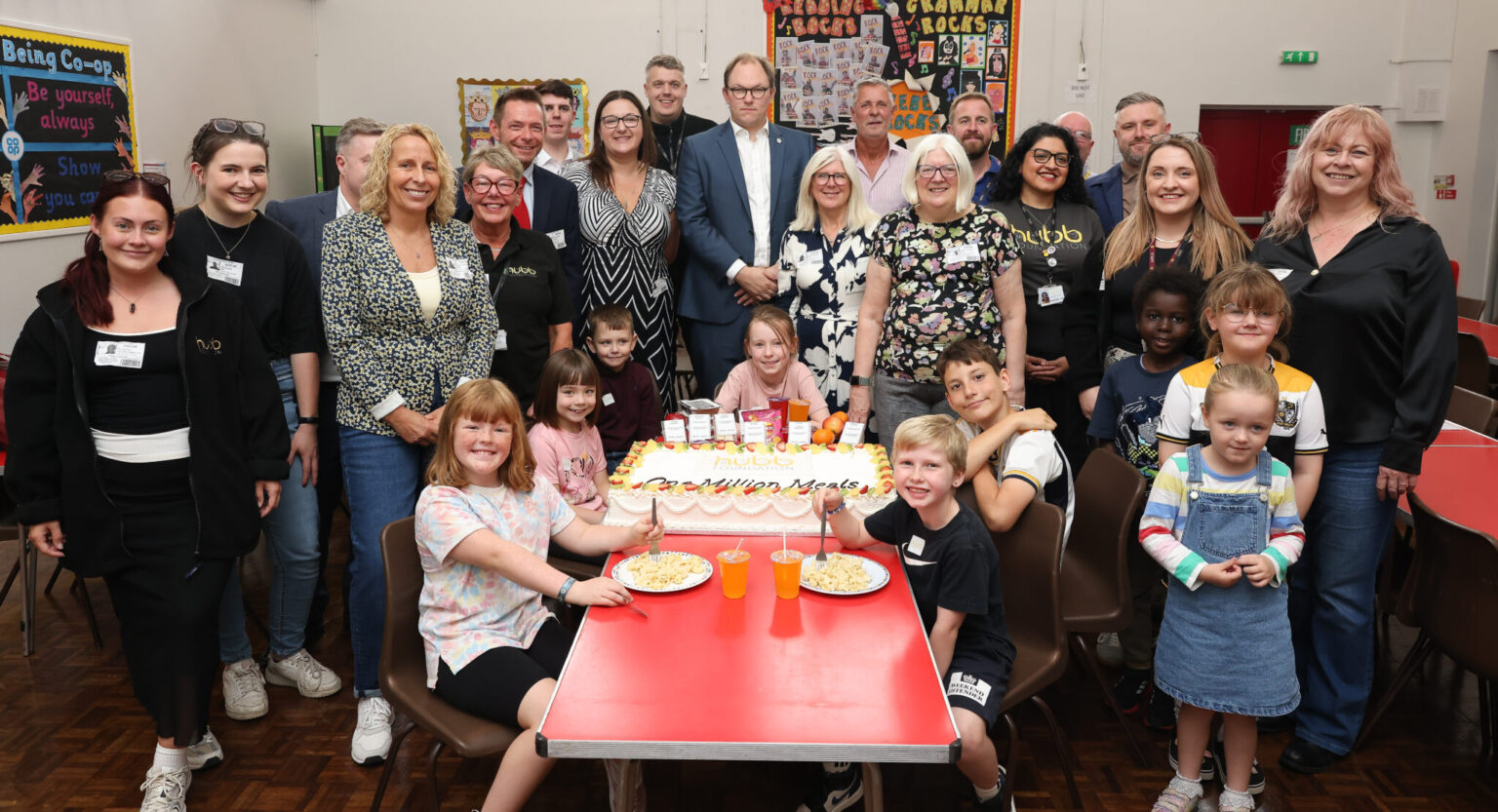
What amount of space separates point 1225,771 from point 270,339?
9.89 feet

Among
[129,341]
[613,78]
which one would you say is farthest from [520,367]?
[613,78]

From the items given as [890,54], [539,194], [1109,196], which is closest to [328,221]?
[539,194]

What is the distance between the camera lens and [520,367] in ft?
11.8

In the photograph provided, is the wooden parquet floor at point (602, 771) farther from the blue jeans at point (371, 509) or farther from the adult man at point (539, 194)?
the adult man at point (539, 194)

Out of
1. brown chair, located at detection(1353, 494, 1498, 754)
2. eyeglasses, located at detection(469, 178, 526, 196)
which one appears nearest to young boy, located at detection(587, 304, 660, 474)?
eyeglasses, located at detection(469, 178, 526, 196)

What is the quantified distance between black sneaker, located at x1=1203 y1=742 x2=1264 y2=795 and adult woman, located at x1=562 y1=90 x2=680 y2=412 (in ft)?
8.22

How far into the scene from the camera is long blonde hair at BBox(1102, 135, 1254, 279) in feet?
10.7

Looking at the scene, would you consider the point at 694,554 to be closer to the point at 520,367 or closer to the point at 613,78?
the point at 520,367

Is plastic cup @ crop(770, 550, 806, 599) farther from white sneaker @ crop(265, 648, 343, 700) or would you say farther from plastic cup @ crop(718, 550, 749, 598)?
white sneaker @ crop(265, 648, 343, 700)

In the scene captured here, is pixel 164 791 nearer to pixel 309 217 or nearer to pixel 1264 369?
pixel 309 217

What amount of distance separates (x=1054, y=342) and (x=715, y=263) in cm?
139

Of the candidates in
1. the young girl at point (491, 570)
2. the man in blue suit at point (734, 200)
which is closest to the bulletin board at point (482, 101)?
the man in blue suit at point (734, 200)

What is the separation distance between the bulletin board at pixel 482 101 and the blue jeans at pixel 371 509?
4.91 m

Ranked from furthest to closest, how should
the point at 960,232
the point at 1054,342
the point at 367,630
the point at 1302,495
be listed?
1. the point at 1054,342
2. the point at 960,232
3. the point at 367,630
4. the point at 1302,495
